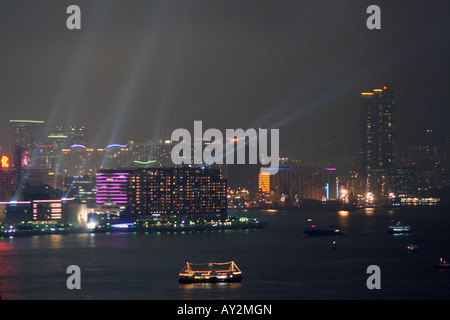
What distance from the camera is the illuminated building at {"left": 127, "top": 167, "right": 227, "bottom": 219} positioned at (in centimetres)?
6319

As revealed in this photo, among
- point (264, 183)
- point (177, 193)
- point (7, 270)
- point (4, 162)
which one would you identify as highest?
point (4, 162)

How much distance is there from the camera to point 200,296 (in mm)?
23641

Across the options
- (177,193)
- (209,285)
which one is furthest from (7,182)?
(209,285)

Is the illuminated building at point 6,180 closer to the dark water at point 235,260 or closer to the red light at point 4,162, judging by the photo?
the red light at point 4,162

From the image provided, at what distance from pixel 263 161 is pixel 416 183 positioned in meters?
29.0

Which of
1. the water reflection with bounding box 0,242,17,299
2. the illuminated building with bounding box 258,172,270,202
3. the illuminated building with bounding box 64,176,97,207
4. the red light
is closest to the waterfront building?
the red light

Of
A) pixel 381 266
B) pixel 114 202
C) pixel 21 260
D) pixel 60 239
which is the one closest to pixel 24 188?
pixel 114 202

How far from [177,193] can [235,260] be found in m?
29.8

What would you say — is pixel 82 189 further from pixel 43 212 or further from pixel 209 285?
pixel 209 285

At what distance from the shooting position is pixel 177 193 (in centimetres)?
6438

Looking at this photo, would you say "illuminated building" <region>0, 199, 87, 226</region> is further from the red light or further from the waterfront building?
the red light

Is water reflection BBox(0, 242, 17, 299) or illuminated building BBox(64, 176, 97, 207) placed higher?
illuminated building BBox(64, 176, 97, 207)

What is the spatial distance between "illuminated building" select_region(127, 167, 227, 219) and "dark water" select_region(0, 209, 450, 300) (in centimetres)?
768

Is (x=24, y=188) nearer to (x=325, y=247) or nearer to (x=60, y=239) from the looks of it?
(x=60, y=239)
